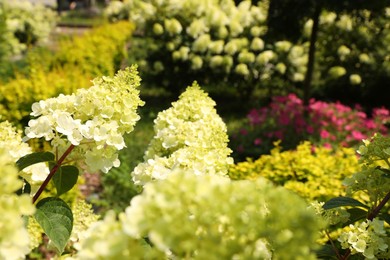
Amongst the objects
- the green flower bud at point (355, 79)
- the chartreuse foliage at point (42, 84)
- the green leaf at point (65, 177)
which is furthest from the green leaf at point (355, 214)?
the green flower bud at point (355, 79)

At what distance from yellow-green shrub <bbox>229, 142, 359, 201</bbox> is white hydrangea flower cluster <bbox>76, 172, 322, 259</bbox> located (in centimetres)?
259

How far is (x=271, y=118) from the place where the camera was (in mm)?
6195

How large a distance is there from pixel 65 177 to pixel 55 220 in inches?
7.2

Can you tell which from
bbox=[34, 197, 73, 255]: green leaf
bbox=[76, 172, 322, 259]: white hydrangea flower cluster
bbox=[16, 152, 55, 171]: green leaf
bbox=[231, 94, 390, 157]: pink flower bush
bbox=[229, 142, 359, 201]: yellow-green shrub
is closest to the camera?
bbox=[76, 172, 322, 259]: white hydrangea flower cluster

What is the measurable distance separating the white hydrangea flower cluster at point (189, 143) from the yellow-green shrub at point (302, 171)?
1353 mm

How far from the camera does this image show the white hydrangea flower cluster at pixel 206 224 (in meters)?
0.75

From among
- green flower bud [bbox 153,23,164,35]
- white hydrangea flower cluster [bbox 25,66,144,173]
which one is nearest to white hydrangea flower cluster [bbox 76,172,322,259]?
white hydrangea flower cluster [bbox 25,66,144,173]

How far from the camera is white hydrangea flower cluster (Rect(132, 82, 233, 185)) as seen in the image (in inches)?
60.7

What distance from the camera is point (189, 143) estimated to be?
6.02ft

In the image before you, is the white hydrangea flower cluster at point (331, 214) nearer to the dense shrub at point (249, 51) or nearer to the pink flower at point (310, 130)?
the pink flower at point (310, 130)

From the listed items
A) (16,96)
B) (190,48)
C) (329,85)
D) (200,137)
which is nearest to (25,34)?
(190,48)

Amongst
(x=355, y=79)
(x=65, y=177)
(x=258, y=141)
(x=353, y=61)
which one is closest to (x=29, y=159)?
(x=65, y=177)

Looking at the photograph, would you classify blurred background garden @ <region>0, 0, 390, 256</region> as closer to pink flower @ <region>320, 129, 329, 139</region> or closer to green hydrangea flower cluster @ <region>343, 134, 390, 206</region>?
pink flower @ <region>320, 129, 329, 139</region>

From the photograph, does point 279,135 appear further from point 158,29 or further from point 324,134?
point 158,29
